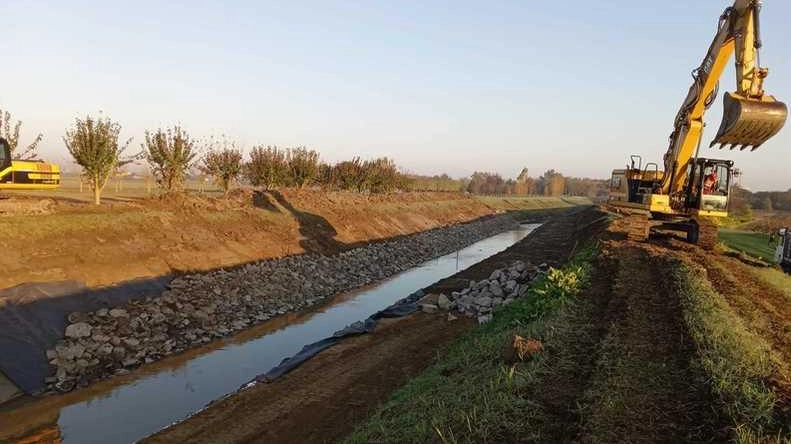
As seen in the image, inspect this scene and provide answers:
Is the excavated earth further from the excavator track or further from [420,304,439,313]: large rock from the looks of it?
the excavator track

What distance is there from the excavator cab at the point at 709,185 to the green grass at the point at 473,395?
1084 cm

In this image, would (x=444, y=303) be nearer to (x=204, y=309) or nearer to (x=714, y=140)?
(x=204, y=309)

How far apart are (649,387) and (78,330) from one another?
13426mm

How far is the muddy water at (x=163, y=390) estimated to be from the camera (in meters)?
9.71

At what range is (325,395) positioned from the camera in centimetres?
972

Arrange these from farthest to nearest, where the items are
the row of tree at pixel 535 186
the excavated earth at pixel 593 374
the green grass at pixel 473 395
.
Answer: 1. the row of tree at pixel 535 186
2. the green grass at pixel 473 395
3. the excavated earth at pixel 593 374

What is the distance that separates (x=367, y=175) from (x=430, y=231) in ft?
47.2

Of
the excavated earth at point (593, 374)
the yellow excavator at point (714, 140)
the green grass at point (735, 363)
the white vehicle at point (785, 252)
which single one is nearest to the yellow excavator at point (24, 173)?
the excavated earth at point (593, 374)

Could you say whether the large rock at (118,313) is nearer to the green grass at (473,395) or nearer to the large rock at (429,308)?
the large rock at (429,308)

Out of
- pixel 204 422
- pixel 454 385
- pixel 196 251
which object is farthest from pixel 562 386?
pixel 196 251

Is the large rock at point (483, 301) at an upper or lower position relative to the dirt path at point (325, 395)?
upper

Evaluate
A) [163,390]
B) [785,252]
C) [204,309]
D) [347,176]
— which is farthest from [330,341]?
[347,176]

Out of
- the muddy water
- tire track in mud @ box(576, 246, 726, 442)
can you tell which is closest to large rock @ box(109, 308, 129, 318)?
the muddy water

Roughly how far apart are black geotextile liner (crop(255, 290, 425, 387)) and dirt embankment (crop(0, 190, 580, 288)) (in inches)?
315
